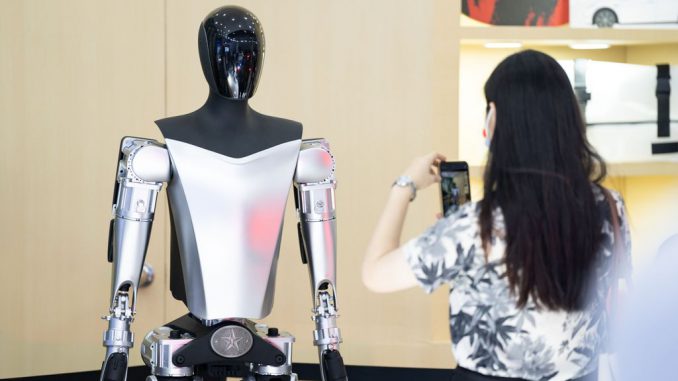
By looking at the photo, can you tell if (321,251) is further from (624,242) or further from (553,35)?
(553,35)

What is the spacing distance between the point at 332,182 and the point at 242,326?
0.39 metres

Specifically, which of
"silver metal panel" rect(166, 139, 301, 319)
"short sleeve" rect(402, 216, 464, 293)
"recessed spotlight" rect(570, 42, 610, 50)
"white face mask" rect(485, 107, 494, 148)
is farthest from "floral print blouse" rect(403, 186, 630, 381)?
"recessed spotlight" rect(570, 42, 610, 50)

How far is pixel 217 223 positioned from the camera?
2.09m

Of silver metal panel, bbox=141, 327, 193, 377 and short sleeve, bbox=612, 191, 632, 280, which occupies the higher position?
short sleeve, bbox=612, 191, 632, 280

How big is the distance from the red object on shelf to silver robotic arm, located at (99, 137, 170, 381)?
153 centimetres

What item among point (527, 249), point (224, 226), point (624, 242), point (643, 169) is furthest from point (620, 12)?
point (527, 249)

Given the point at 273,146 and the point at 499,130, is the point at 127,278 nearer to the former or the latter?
the point at 273,146

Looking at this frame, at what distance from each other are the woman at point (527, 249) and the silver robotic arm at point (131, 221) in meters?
0.74

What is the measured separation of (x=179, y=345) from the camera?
2.06 metres

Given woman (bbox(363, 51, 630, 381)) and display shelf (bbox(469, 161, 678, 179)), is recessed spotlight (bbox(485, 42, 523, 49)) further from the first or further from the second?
woman (bbox(363, 51, 630, 381))

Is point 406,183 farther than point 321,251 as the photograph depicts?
No

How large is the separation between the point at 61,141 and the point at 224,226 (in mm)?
1400

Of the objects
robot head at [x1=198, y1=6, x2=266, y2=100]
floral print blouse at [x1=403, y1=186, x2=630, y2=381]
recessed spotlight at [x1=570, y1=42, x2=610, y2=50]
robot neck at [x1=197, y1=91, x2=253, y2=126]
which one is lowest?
floral print blouse at [x1=403, y1=186, x2=630, y2=381]

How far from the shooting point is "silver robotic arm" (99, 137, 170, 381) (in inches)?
81.7
